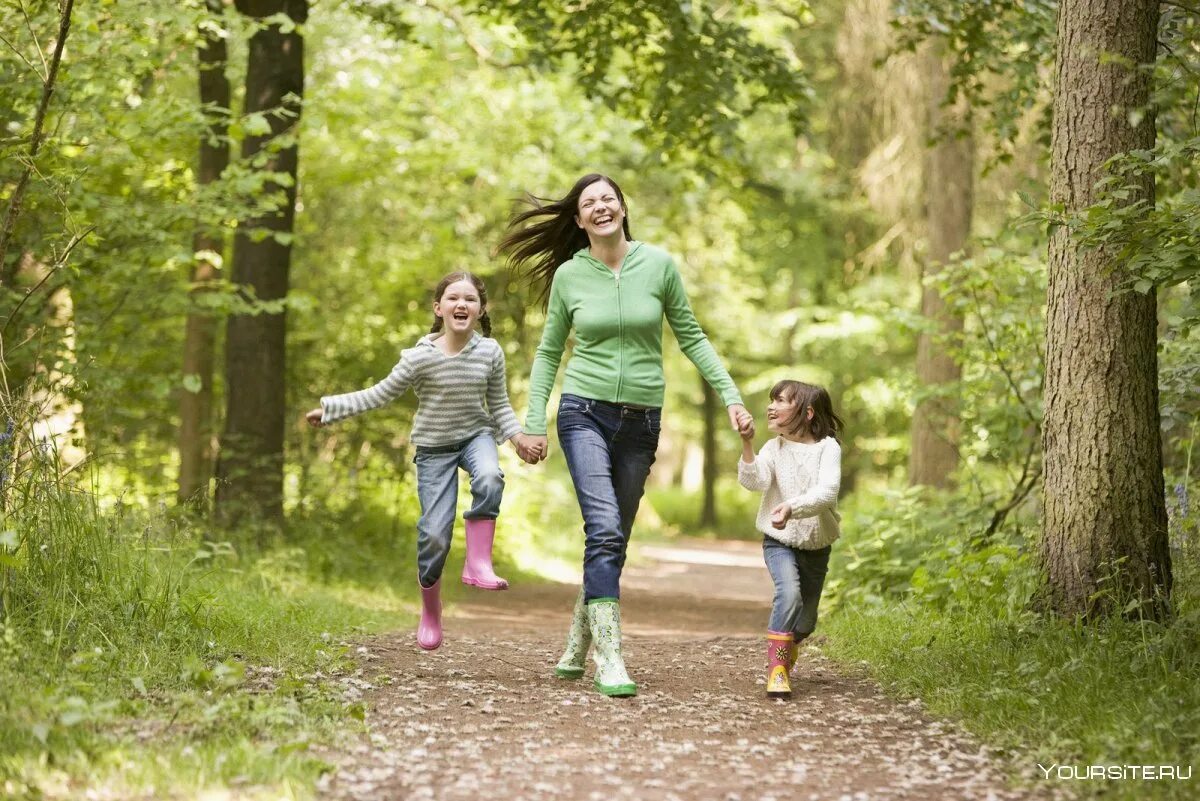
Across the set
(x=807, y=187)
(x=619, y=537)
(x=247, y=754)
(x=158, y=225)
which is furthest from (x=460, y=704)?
(x=807, y=187)

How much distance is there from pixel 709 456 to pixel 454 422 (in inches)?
958

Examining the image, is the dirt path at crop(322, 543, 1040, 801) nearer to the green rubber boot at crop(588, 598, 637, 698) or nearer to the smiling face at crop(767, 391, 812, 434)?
the green rubber boot at crop(588, 598, 637, 698)

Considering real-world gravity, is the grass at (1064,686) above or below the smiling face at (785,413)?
below

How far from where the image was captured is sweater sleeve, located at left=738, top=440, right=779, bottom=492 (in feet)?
19.3

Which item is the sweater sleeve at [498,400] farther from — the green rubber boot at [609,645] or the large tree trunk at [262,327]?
the large tree trunk at [262,327]

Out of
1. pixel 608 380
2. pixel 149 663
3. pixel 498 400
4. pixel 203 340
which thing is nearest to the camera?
pixel 149 663

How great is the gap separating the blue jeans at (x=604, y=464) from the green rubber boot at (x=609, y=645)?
0.06 m

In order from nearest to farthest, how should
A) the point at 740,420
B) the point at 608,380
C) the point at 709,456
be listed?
the point at 740,420 → the point at 608,380 → the point at 709,456

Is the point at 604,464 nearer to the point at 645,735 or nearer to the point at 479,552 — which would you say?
the point at 479,552

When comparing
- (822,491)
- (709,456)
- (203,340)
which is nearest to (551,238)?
(822,491)

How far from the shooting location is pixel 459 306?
6121mm

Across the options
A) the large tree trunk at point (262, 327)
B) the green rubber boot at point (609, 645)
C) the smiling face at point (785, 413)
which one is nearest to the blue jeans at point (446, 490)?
the green rubber boot at point (609, 645)

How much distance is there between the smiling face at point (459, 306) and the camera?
6.13 metres

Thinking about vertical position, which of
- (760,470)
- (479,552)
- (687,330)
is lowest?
(479,552)
